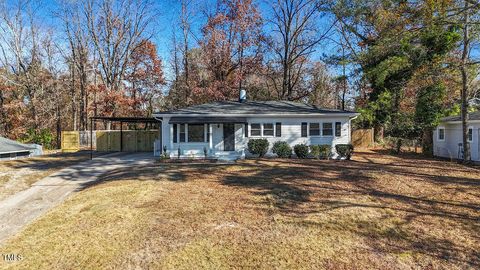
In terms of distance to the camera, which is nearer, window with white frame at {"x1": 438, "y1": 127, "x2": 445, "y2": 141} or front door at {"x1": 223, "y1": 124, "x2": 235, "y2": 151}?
front door at {"x1": 223, "y1": 124, "x2": 235, "y2": 151}

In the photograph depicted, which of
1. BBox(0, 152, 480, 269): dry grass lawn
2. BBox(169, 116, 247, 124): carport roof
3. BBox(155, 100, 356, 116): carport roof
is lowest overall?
BBox(0, 152, 480, 269): dry grass lawn

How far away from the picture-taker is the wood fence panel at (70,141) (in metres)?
22.9

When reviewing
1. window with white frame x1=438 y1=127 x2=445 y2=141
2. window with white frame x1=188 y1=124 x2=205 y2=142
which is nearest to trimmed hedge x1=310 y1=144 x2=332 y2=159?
window with white frame x1=188 y1=124 x2=205 y2=142

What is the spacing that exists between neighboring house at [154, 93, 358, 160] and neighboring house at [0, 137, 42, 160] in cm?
854

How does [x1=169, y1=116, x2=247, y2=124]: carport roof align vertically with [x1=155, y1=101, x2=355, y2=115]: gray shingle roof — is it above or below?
below

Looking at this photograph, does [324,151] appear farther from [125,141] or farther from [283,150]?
[125,141]

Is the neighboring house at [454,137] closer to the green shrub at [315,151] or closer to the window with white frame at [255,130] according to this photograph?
the green shrub at [315,151]

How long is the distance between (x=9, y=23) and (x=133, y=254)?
3161cm

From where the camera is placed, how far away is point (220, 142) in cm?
1678

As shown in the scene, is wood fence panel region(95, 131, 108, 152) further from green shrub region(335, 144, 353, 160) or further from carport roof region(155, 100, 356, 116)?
green shrub region(335, 144, 353, 160)

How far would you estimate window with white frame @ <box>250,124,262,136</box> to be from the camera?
16.7 m

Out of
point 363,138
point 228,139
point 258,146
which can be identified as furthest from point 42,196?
point 363,138

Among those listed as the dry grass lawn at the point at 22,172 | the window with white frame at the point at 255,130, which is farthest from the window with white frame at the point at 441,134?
the dry grass lawn at the point at 22,172

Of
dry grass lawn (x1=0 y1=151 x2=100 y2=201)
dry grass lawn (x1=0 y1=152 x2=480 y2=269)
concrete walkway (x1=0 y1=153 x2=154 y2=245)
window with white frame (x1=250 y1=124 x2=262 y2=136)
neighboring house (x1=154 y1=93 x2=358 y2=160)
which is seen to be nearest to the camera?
dry grass lawn (x1=0 y1=152 x2=480 y2=269)
